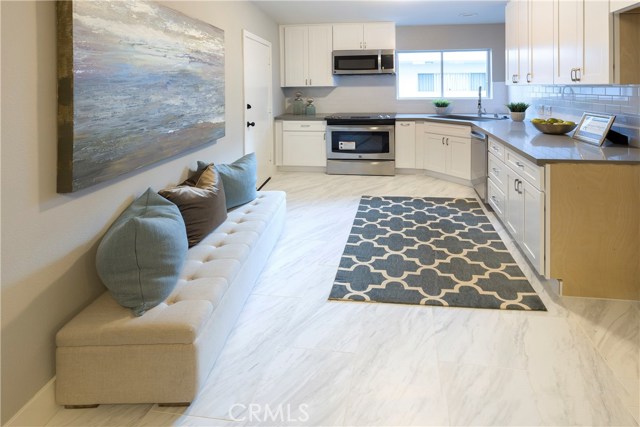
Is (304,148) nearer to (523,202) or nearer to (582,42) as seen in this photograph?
(523,202)

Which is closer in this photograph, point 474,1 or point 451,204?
point 451,204

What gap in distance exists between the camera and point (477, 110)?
6.96 metres

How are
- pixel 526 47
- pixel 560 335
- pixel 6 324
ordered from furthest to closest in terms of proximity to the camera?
pixel 526 47, pixel 560 335, pixel 6 324

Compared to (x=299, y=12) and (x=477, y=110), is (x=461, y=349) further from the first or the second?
(x=477, y=110)

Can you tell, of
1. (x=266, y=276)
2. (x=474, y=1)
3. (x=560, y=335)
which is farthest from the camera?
(x=474, y=1)

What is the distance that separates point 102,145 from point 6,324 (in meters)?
0.87

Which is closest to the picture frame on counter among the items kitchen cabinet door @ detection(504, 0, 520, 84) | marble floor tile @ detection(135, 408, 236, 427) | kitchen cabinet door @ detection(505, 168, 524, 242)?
kitchen cabinet door @ detection(505, 168, 524, 242)

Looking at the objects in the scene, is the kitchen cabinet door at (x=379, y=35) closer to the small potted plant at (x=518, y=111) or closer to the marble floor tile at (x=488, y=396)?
the small potted plant at (x=518, y=111)

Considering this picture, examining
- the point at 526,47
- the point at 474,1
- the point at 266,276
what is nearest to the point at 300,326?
the point at 266,276

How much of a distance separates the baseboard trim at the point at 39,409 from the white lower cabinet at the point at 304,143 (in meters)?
5.34

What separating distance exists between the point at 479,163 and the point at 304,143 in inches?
109

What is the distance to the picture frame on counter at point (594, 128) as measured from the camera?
3111 mm

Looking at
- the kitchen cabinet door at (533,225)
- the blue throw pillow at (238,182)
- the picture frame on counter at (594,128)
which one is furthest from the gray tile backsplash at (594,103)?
the blue throw pillow at (238,182)

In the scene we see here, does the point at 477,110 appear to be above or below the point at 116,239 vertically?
above
